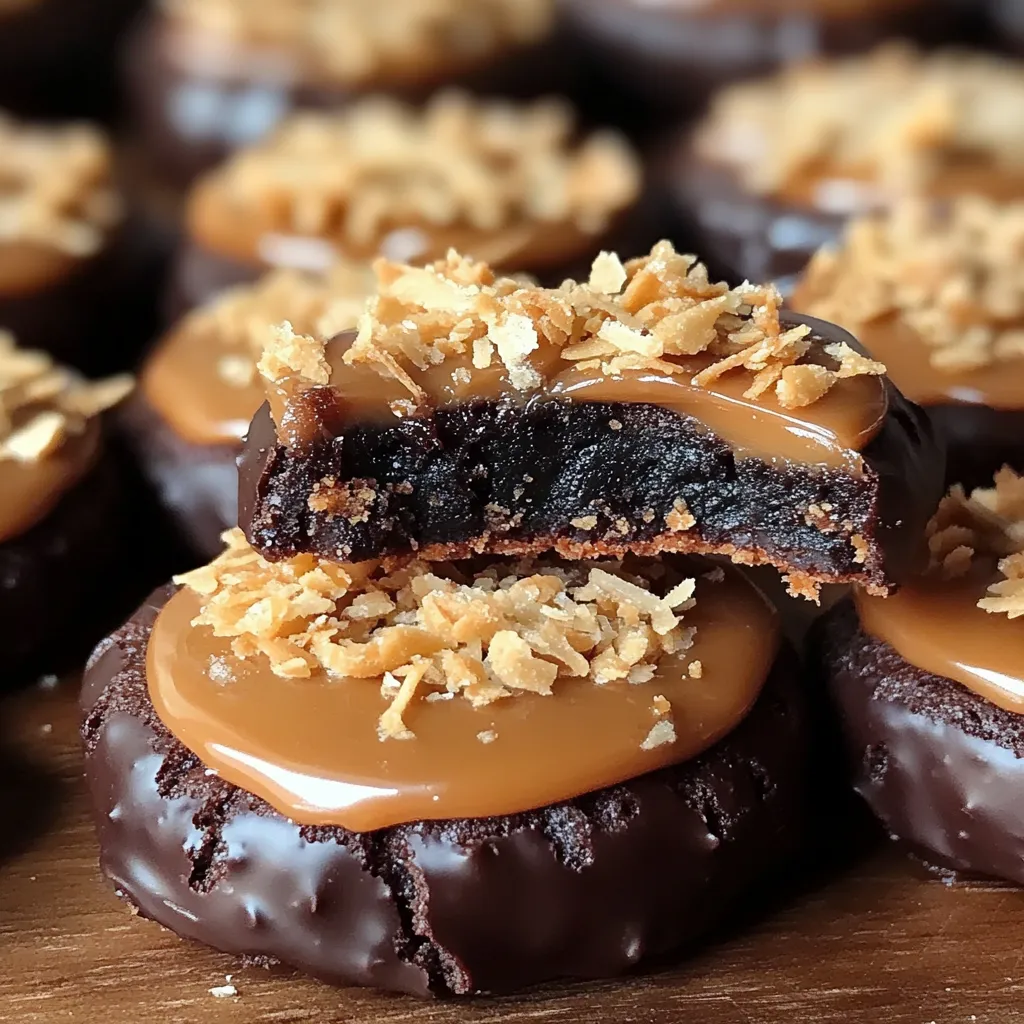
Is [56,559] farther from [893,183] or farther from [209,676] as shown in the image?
[893,183]

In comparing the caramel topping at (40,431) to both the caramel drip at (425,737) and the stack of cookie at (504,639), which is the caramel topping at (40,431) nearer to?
the stack of cookie at (504,639)

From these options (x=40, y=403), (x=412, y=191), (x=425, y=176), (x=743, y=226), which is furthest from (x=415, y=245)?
(x=40, y=403)

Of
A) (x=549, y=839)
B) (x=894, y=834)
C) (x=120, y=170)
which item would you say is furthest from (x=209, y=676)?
(x=120, y=170)

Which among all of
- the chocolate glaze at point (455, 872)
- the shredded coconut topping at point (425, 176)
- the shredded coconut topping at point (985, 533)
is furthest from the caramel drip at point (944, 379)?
the shredded coconut topping at point (425, 176)

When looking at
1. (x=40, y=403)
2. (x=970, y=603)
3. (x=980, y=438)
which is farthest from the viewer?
(x=40, y=403)

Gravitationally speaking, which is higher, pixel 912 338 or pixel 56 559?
pixel 912 338

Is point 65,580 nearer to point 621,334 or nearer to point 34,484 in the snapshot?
point 34,484
